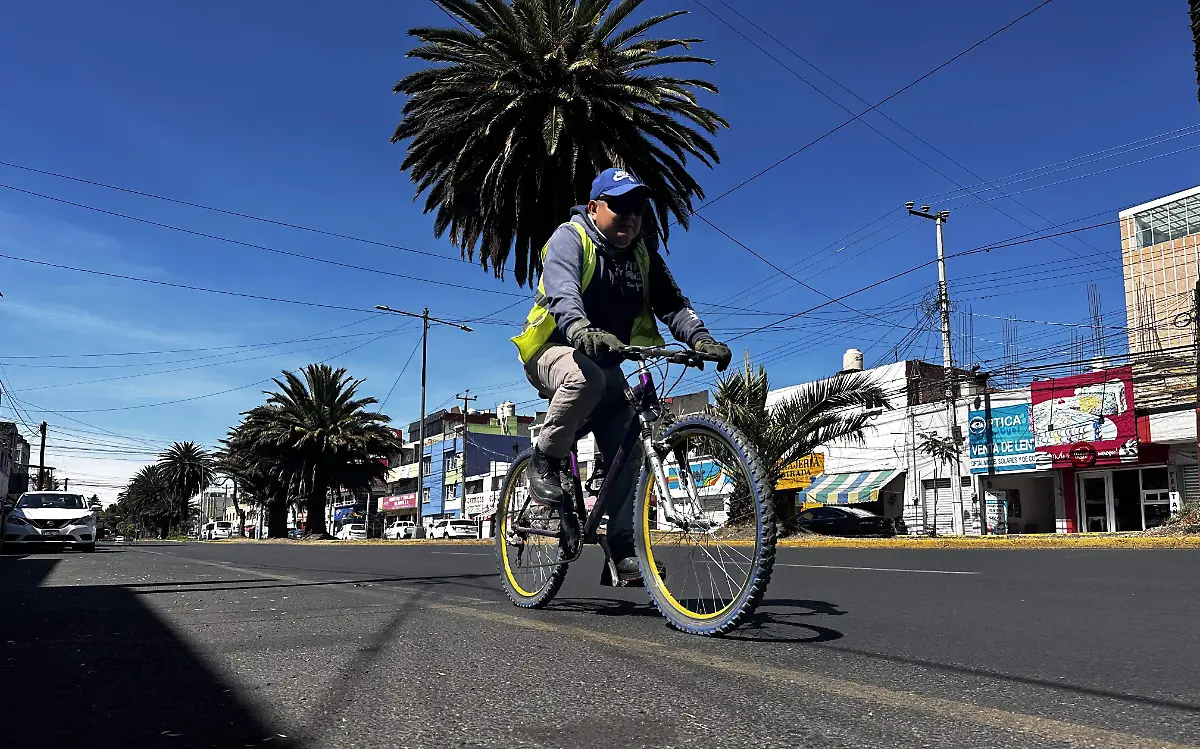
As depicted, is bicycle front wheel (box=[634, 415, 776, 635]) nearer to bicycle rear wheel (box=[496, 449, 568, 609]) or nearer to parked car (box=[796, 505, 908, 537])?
bicycle rear wheel (box=[496, 449, 568, 609])

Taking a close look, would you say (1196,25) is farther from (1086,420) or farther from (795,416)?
(1086,420)

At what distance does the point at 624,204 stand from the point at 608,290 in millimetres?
392

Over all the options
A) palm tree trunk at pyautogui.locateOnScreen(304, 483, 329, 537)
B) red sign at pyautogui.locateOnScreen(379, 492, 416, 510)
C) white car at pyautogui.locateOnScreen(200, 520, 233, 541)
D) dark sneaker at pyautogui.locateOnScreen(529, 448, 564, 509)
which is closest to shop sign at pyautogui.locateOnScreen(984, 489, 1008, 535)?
dark sneaker at pyautogui.locateOnScreen(529, 448, 564, 509)

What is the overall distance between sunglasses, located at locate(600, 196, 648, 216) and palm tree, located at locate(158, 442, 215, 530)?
4108 inches

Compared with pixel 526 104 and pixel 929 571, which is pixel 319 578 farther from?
pixel 526 104

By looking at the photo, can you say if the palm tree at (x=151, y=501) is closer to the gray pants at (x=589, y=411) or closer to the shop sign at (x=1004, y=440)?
the shop sign at (x=1004, y=440)

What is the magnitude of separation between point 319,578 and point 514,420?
265ft

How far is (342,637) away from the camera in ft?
11.3

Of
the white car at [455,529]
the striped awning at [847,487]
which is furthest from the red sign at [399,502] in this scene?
the striped awning at [847,487]

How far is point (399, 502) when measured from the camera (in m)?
88.5

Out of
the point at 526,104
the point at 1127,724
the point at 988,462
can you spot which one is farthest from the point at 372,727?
the point at 988,462

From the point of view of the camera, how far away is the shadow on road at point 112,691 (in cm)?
203

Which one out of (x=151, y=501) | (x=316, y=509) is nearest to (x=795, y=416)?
(x=316, y=509)

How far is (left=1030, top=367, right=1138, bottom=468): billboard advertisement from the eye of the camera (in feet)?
91.2
